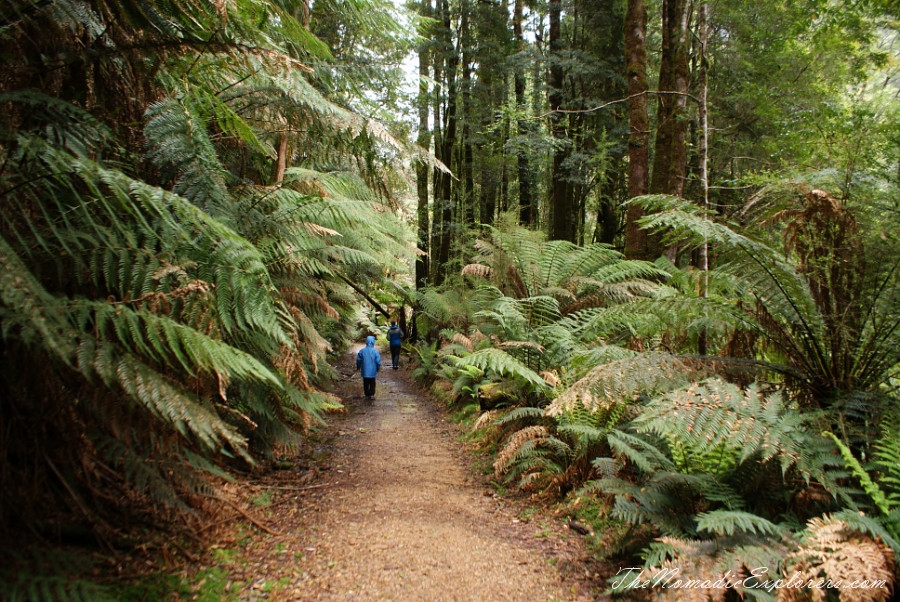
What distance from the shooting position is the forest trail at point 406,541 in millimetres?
2531

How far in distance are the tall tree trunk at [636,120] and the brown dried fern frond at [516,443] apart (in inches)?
130

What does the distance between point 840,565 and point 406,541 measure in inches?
88.1

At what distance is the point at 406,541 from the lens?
3033 mm

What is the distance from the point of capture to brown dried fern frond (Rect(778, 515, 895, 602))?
174 centimetres

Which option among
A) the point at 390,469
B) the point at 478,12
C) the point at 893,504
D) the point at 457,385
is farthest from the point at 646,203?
the point at 478,12

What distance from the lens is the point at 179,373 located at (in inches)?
90.6

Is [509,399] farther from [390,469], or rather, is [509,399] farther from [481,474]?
[390,469]

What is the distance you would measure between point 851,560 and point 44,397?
307 cm

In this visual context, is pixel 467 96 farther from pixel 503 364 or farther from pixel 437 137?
pixel 503 364

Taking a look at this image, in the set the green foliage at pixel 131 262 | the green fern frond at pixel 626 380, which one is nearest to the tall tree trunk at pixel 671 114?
the green fern frond at pixel 626 380

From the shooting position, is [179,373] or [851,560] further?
[179,373]

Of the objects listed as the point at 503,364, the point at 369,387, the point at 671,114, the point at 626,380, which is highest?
the point at 671,114

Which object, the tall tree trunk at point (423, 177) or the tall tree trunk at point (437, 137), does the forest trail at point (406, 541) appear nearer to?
the tall tree trunk at point (423, 177)

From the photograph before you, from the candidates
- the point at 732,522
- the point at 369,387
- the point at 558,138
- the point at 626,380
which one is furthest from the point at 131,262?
the point at 558,138
